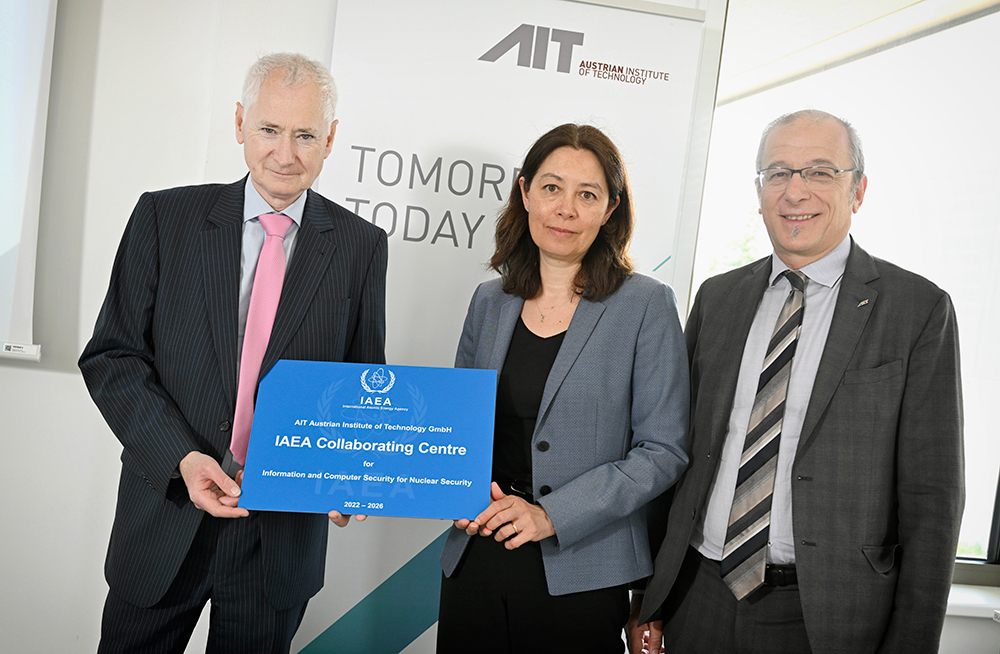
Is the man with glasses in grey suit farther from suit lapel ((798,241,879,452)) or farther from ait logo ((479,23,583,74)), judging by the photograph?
ait logo ((479,23,583,74))

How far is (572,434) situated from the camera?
1.68 m

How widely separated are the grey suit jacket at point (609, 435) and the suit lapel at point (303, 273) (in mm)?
661

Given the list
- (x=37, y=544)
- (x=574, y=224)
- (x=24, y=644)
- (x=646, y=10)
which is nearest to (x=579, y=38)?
(x=646, y=10)

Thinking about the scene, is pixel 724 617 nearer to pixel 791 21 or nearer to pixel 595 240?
pixel 595 240

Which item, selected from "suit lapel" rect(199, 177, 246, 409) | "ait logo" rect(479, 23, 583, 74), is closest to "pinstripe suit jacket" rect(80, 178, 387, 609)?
"suit lapel" rect(199, 177, 246, 409)

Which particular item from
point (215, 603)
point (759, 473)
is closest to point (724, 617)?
point (759, 473)

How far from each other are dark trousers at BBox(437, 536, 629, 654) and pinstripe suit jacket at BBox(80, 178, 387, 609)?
1.41 feet

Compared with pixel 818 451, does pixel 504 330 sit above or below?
above

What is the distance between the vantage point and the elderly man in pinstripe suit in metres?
1.62

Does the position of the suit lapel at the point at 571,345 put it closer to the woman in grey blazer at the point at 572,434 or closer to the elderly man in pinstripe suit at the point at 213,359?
the woman in grey blazer at the point at 572,434

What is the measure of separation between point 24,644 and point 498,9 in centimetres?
327

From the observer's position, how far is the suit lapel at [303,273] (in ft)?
5.44

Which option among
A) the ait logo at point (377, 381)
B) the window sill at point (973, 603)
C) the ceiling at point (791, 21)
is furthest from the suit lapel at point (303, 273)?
the window sill at point (973, 603)

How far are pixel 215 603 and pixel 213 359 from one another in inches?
24.6
